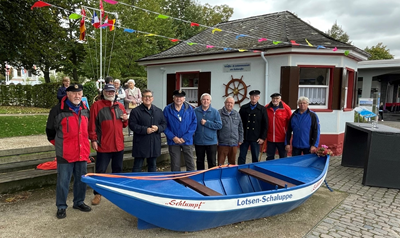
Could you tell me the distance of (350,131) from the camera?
7305mm

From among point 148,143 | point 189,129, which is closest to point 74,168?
point 148,143

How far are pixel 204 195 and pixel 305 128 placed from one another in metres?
2.86

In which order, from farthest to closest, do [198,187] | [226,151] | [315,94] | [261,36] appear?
[261,36] → [315,94] → [226,151] → [198,187]

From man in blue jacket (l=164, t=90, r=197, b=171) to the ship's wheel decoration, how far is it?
444 cm

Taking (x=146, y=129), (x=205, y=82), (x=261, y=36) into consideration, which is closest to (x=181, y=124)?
(x=146, y=129)

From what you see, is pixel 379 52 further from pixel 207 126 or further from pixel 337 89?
pixel 207 126

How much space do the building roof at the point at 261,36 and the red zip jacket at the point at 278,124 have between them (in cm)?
294

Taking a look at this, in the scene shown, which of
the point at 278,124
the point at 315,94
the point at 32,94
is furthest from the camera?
the point at 32,94

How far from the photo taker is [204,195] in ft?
11.6

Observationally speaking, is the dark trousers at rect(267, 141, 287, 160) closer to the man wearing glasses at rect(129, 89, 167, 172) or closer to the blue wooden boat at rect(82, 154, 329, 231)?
the blue wooden boat at rect(82, 154, 329, 231)

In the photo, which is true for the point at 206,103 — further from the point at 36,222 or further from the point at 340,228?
the point at 36,222

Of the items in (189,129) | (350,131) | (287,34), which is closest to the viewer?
(189,129)

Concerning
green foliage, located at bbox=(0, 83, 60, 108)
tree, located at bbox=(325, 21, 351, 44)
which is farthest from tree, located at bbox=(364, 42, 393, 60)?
green foliage, located at bbox=(0, 83, 60, 108)

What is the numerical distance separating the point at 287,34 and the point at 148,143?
21.1 ft
